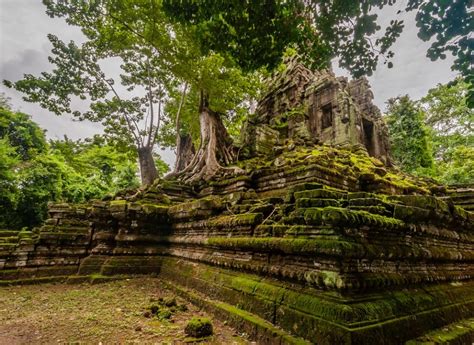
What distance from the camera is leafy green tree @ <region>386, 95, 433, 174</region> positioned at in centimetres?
2198

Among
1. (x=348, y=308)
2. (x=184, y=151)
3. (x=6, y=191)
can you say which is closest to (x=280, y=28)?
(x=348, y=308)

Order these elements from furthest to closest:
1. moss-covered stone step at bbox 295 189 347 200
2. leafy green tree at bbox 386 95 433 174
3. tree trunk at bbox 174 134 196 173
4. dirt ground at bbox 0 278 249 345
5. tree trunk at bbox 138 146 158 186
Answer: leafy green tree at bbox 386 95 433 174 → tree trunk at bbox 174 134 196 173 → tree trunk at bbox 138 146 158 186 → moss-covered stone step at bbox 295 189 347 200 → dirt ground at bbox 0 278 249 345

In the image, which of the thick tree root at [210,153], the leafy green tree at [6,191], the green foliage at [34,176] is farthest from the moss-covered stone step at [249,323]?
the leafy green tree at [6,191]

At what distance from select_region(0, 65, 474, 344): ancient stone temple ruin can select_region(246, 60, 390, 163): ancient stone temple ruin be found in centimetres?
463

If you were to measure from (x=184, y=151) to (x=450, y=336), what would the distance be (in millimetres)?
13761

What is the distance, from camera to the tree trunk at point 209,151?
Answer: 934cm

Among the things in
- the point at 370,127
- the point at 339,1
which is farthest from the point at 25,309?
the point at 370,127

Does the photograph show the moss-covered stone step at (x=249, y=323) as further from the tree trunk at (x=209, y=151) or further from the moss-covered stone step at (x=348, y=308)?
the tree trunk at (x=209, y=151)

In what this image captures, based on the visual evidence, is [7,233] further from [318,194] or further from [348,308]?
[348,308]

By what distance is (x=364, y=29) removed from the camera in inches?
151

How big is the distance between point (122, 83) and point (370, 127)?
13.9 meters

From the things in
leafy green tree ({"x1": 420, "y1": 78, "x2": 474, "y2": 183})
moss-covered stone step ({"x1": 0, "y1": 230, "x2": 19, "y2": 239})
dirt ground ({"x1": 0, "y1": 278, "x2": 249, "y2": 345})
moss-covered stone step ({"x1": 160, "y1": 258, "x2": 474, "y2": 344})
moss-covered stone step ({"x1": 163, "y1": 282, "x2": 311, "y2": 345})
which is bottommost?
dirt ground ({"x1": 0, "y1": 278, "x2": 249, "y2": 345})

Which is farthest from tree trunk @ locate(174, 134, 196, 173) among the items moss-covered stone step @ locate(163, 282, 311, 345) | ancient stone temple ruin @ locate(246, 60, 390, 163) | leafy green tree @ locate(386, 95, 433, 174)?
leafy green tree @ locate(386, 95, 433, 174)

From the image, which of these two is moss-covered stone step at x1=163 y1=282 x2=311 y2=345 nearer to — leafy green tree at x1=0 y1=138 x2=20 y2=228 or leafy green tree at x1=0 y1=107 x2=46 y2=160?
leafy green tree at x1=0 y1=138 x2=20 y2=228
